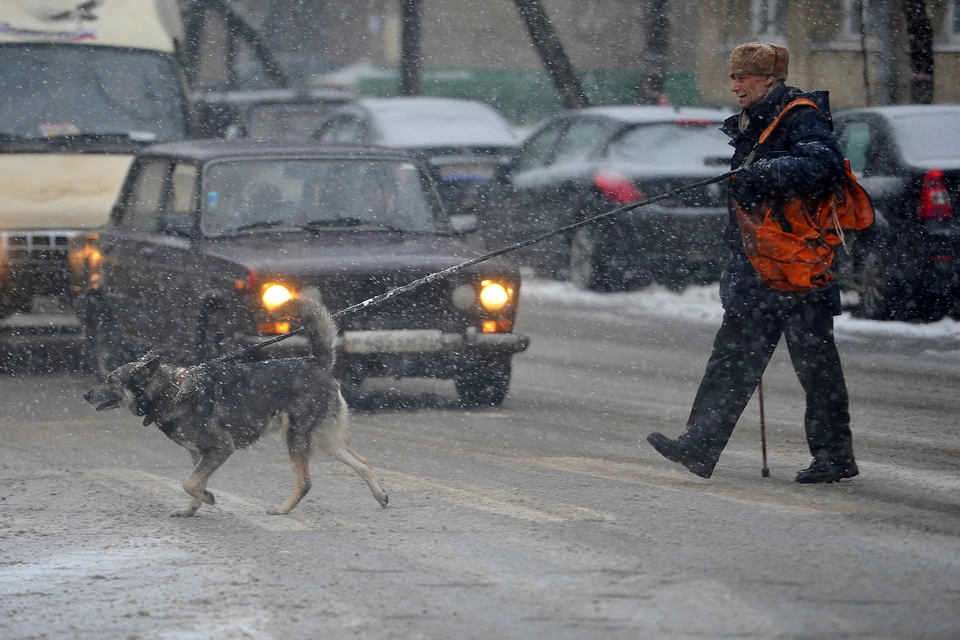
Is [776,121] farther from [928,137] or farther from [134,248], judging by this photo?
[928,137]

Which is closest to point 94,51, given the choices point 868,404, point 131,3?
point 131,3

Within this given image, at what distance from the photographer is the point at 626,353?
12492 millimetres

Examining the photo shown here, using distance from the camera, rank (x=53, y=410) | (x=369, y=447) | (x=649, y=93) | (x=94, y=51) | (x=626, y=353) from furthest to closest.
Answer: (x=649, y=93)
(x=94, y=51)
(x=626, y=353)
(x=53, y=410)
(x=369, y=447)

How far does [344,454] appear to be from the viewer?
268 inches

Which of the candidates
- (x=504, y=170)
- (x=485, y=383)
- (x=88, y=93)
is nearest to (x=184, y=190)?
(x=485, y=383)

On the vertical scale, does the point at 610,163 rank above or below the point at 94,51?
below

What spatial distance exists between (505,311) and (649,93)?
13.8 metres

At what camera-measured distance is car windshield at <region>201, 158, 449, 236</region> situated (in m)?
9.85

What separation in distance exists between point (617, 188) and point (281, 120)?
10.1 meters

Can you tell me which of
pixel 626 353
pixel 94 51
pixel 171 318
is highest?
pixel 94 51

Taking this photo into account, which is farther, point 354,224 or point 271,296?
point 354,224

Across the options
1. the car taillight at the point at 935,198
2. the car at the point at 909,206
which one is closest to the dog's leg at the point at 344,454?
the car at the point at 909,206

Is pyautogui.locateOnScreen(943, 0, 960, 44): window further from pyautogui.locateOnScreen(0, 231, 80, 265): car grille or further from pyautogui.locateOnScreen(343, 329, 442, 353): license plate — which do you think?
pyautogui.locateOnScreen(343, 329, 442, 353): license plate

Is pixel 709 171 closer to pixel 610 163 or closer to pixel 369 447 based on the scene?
pixel 610 163
